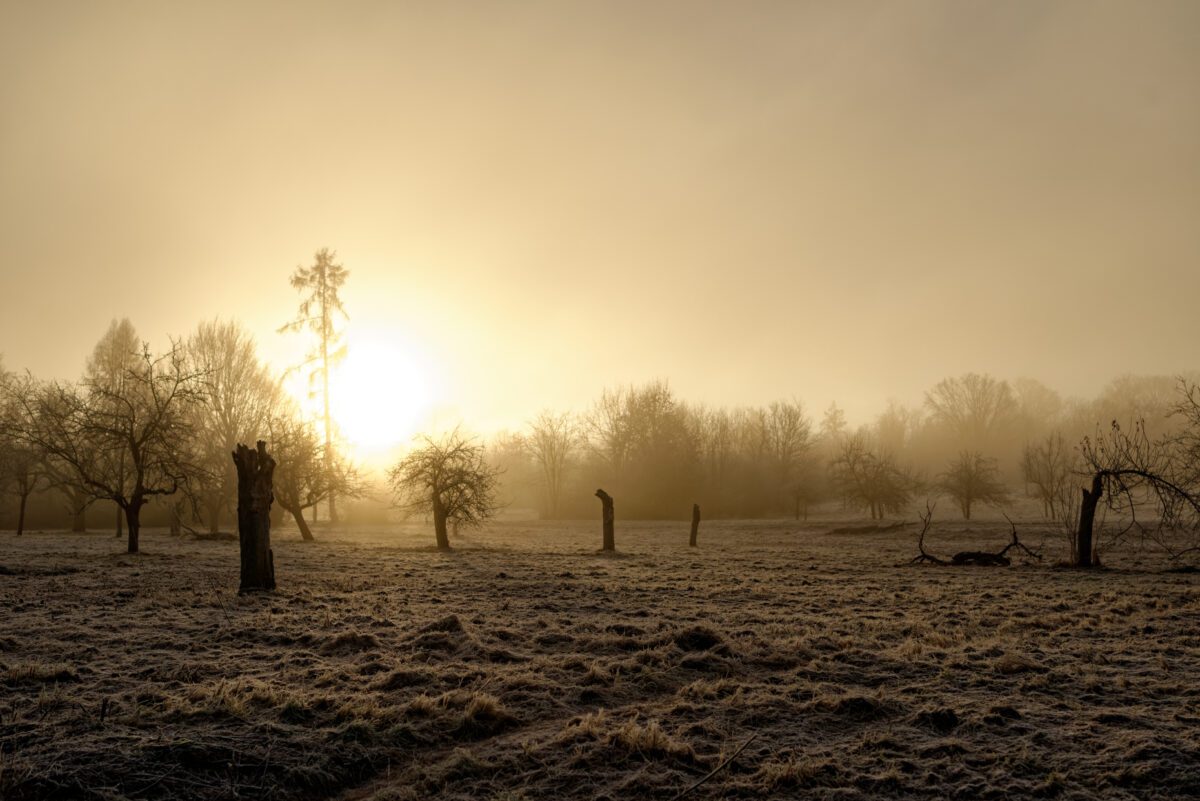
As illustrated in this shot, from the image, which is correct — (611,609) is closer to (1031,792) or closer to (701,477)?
(1031,792)

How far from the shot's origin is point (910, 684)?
839 centimetres

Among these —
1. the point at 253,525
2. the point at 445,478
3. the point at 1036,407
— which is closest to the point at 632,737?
the point at 253,525

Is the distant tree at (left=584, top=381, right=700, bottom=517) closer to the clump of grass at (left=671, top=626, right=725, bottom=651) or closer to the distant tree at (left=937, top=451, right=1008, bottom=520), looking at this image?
the distant tree at (left=937, top=451, right=1008, bottom=520)

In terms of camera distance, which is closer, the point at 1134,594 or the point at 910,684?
the point at 910,684

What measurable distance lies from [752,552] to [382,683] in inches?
855

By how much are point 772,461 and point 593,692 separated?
2493 inches

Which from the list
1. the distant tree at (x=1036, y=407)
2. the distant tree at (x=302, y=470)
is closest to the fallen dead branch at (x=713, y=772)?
the distant tree at (x=302, y=470)

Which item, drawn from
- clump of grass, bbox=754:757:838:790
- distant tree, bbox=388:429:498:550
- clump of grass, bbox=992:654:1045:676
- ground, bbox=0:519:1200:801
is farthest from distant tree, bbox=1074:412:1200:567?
distant tree, bbox=388:429:498:550

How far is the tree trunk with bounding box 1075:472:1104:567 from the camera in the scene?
19922 millimetres

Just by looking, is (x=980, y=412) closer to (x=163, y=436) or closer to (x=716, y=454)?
(x=716, y=454)

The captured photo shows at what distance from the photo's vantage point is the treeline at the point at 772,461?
5325 centimetres

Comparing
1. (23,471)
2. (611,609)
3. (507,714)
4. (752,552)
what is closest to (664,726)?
(507,714)

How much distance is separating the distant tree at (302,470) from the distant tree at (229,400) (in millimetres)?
5667

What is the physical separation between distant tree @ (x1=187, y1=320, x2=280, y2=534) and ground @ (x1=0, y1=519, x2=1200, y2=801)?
28.1 m
